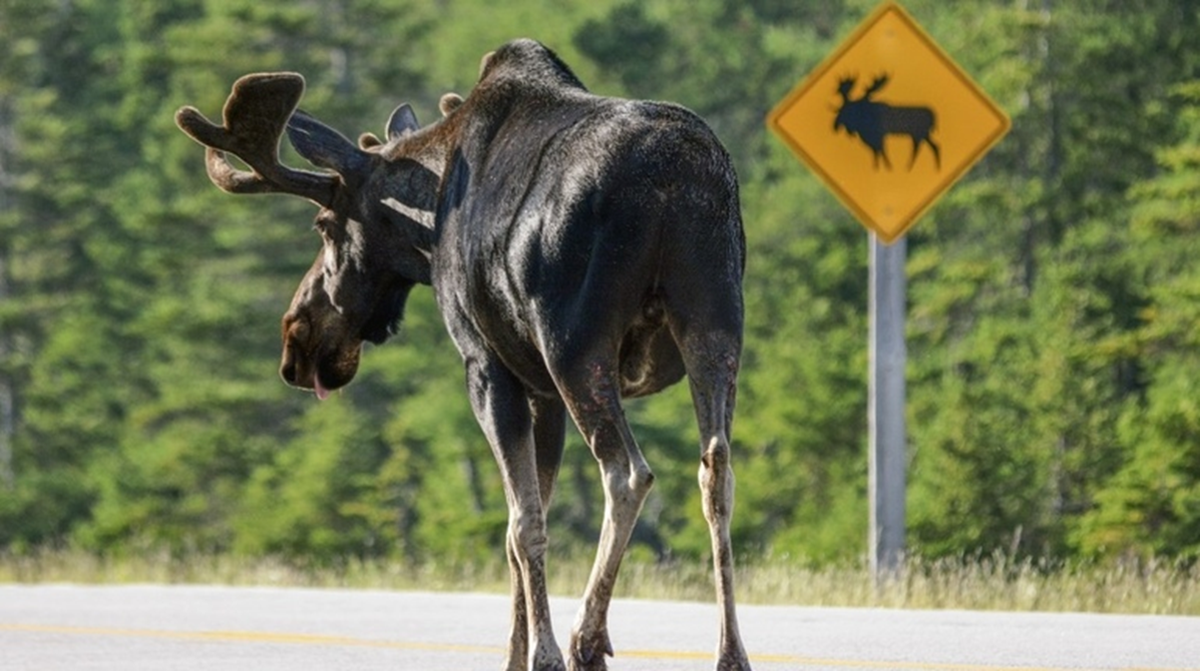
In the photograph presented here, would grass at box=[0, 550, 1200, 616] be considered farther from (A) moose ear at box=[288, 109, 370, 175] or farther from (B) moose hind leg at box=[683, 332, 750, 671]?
(B) moose hind leg at box=[683, 332, 750, 671]

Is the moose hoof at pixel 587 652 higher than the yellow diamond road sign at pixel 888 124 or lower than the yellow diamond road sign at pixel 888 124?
Result: lower

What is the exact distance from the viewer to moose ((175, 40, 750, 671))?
23.3 ft

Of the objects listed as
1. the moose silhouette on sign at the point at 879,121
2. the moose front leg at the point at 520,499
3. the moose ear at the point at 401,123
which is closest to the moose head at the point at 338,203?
the moose ear at the point at 401,123

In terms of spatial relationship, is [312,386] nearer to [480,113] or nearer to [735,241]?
[480,113]

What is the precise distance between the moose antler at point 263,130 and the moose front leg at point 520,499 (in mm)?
1070

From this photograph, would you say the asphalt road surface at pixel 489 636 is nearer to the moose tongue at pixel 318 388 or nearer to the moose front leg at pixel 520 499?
the moose tongue at pixel 318 388

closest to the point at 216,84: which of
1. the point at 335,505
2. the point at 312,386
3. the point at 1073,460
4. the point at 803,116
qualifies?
the point at 335,505

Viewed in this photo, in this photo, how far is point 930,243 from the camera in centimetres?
5125

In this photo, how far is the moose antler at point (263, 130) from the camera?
840cm

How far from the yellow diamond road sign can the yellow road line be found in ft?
14.5

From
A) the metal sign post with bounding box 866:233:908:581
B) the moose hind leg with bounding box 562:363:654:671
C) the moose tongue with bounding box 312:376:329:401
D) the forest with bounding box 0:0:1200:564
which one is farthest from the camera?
the forest with bounding box 0:0:1200:564

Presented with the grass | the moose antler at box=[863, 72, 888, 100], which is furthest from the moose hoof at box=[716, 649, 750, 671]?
the moose antler at box=[863, 72, 888, 100]

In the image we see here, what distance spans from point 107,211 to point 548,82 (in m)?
53.2

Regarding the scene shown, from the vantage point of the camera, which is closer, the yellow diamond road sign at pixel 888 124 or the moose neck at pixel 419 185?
the moose neck at pixel 419 185
